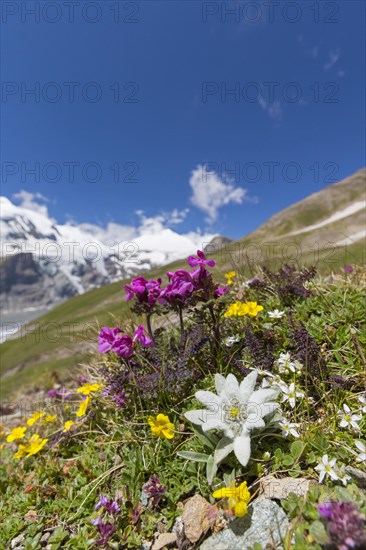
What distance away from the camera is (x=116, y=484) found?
118 inches

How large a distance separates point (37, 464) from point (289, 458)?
3290 millimetres

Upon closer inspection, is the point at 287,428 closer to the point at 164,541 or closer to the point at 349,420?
the point at 349,420

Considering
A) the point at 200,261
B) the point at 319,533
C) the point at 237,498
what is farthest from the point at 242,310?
the point at 319,533

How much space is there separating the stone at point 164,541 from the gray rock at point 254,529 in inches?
12.1

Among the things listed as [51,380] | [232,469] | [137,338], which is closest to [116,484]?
[232,469]

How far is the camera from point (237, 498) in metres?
2.15

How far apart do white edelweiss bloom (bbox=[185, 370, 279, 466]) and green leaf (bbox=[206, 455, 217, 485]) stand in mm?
78

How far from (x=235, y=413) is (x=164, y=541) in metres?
1.11

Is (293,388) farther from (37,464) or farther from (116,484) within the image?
(37,464)

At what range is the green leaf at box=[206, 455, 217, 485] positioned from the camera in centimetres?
240

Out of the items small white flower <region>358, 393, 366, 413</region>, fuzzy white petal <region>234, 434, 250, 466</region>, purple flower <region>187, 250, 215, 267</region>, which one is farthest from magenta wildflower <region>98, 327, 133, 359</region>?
small white flower <region>358, 393, 366, 413</region>

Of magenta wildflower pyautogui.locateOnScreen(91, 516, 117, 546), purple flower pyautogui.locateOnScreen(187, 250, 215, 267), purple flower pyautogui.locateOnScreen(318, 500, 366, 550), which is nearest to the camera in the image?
purple flower pyautogui.locateOnScreen(318, 500, 366, 550)

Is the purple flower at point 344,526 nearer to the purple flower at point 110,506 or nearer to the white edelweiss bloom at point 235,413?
the white edelweiss bloom at point 235,413

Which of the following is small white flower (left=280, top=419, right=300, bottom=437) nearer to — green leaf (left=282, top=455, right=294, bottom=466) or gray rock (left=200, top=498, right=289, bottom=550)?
green leaf (left=282, top=455, right=294, bottom=466)
